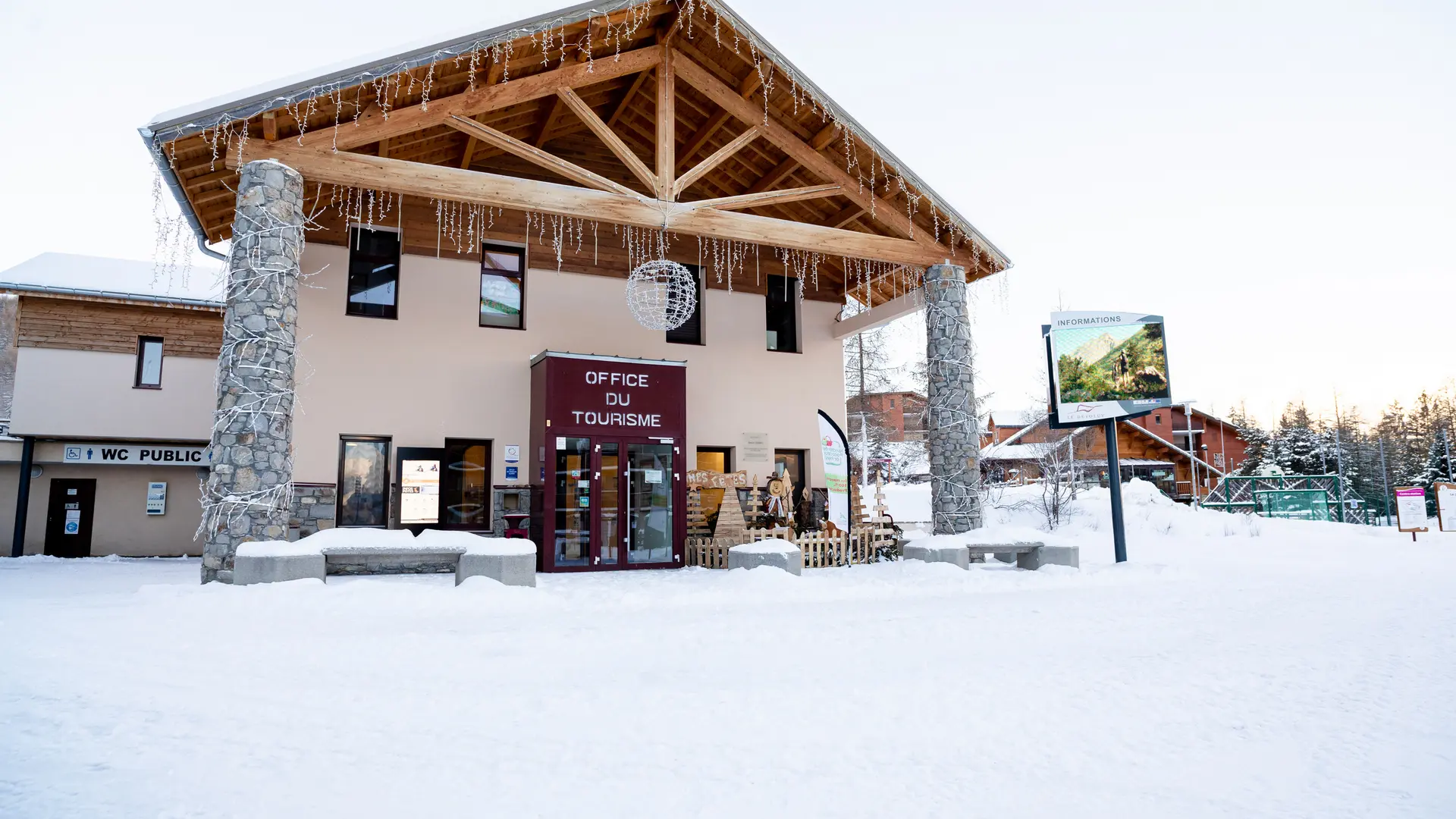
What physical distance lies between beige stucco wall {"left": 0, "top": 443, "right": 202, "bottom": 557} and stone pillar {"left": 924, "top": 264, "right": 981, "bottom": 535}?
1409 centimetres

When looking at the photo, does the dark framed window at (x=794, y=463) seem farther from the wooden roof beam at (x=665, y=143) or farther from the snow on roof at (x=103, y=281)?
the snow on roof at (x=103, y=281)

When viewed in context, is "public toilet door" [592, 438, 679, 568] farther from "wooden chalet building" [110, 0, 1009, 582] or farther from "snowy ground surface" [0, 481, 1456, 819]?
"snowy ground surface" [0, 481, 1456, 819]

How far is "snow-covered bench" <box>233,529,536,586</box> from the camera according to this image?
7.88 meters

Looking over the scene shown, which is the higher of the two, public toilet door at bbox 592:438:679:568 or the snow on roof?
the snow on roof

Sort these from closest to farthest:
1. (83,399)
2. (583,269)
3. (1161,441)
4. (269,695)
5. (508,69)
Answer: (269,695) → (508,69) → (583,269) → (83,399) → (1161,441)

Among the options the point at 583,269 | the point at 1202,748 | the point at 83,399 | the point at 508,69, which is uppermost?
the point at 508,69

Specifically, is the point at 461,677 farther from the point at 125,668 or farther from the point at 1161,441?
the point at 1161,441

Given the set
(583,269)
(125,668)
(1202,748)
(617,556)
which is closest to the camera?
(1202,748)

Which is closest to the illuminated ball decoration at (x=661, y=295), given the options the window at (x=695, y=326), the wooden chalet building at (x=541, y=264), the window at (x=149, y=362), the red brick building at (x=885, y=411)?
the window at (x=695, y=326)

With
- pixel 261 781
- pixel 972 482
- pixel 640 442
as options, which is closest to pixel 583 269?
pixel 640 442

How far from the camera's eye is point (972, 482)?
1244cm

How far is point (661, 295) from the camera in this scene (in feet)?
44.3

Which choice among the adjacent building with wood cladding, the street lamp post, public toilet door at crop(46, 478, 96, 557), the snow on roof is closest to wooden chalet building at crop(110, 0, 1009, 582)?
the snow on roof

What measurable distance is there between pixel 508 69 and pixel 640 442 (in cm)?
533
